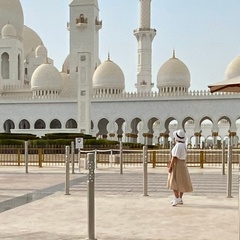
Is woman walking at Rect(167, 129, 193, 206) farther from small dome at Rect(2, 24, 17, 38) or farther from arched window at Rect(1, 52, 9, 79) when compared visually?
arched window at Rect(1, 52, 9, 79)

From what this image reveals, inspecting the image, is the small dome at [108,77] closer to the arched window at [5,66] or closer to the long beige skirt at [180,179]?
the arched window at [5,66]

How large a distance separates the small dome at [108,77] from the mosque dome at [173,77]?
12.8 ft

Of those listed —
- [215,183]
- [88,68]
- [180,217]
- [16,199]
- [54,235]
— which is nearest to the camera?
[54,235]

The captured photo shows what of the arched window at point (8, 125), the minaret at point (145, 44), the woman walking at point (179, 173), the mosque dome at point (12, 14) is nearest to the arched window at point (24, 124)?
the arched window at point (8, 125)

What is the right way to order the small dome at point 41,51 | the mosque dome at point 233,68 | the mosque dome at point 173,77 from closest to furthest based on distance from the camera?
the mosque dome at point 233,68 → the mosque dome at point 173,77 → the small dome at point 41,51

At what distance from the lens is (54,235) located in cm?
596

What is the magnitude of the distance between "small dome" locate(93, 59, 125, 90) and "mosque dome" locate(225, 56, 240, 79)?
10426 millimetres

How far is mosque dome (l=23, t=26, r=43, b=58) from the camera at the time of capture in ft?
209

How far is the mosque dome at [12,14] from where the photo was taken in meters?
53.7

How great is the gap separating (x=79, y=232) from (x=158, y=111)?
38954 millimetres

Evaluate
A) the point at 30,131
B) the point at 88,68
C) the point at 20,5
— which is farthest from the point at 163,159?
the point at 20,5

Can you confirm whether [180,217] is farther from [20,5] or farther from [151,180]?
[20,5]

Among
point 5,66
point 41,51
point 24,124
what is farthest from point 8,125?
point 41,51

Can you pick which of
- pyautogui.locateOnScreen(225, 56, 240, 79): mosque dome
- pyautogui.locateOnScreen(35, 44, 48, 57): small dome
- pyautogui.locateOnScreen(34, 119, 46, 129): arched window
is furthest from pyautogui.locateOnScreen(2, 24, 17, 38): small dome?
pyautogui.locateOnScreen(225, 56, 240, 79): mosque dome
